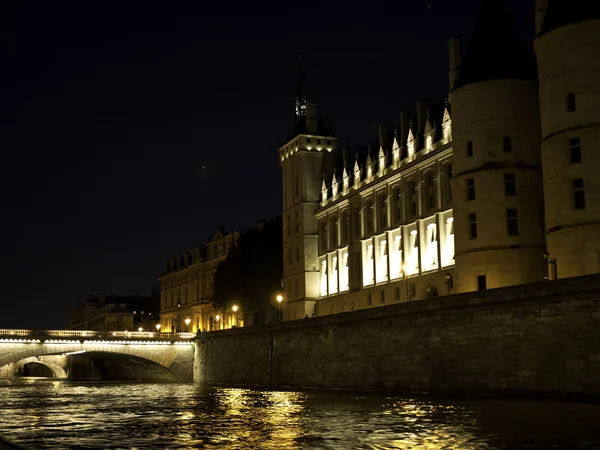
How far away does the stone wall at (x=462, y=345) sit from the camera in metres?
33.0

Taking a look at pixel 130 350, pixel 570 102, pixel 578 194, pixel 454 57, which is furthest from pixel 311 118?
pixel 578 194

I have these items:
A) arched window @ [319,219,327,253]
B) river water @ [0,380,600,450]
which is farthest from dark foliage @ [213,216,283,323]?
river water @ [0,380,600,450]

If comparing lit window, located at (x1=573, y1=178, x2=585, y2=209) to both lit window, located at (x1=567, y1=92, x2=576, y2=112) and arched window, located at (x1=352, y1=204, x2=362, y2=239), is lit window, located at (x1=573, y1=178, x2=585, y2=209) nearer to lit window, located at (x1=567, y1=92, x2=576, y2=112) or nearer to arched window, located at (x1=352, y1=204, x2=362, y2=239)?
lit window, located at (x1=567, y1=92, x2=576, y2=112)

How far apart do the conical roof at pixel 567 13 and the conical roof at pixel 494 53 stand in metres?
5.87

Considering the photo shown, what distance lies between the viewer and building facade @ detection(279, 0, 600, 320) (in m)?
43.4

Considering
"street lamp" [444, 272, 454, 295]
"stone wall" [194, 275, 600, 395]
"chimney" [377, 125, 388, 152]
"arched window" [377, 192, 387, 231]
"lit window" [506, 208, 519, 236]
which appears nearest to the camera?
"stone wall" [194, 275, 600, 395]

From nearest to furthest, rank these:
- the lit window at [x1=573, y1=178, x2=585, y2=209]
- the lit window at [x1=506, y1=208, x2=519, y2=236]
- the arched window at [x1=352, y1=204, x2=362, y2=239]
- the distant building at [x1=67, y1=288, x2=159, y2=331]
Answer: the lit window at [x1=573, y1=178, x2=585, y2=209]
the lit window at [x1=506, y1=208, x2=519, y2=236]
the arched window at [x1=352, y1=204, x2=362, y2=239]
the distant building at [x1=67, y1=288, x2=159, y2=331]

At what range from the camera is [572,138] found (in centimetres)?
4359

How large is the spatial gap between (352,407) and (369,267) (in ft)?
136

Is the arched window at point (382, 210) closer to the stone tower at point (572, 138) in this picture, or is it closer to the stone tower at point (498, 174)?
the stone tower at point (498, 174)

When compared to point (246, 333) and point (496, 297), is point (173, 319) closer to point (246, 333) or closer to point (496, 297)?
point (246, 333)

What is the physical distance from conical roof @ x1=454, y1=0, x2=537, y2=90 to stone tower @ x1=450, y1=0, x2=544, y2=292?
62 mm

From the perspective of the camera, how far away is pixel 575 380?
32469 millimetres

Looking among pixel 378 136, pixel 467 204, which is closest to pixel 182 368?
pixel 378 136
